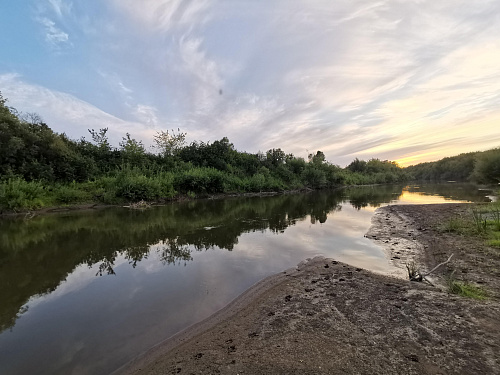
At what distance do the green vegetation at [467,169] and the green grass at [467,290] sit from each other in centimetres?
2596

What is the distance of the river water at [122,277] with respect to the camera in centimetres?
357

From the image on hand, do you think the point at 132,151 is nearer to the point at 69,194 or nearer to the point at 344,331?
the point at 69,194

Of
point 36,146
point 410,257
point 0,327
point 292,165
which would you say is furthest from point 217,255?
point 292,165

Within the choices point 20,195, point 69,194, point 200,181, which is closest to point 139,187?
point 69,194

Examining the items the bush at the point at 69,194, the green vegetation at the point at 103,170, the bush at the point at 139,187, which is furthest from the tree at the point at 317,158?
the bush at the point at 69,194

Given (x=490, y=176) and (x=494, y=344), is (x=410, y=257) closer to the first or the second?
(x=494, y=344)

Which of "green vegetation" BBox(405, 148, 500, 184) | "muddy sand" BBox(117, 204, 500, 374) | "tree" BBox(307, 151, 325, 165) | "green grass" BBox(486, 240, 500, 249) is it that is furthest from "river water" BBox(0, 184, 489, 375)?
"tree" BBox(307, 151, 325, 165)

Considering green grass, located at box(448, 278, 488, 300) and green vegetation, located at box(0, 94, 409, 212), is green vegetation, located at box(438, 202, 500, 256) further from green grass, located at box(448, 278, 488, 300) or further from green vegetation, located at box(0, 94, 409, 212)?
green vegetation, located at box(0, 94, 409, 212)

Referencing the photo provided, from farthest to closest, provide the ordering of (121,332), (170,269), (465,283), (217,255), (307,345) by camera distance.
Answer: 1. (217,255)
2. (170,269)
3. (465,283)
4. (121,332)
5. (307,345)

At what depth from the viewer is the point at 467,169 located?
81.8m

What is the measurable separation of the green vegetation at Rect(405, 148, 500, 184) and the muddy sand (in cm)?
2701

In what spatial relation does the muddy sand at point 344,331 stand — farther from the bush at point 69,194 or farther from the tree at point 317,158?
the tree at point 317,158

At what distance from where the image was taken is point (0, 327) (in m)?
4.06

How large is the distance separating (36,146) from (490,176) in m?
50.2
